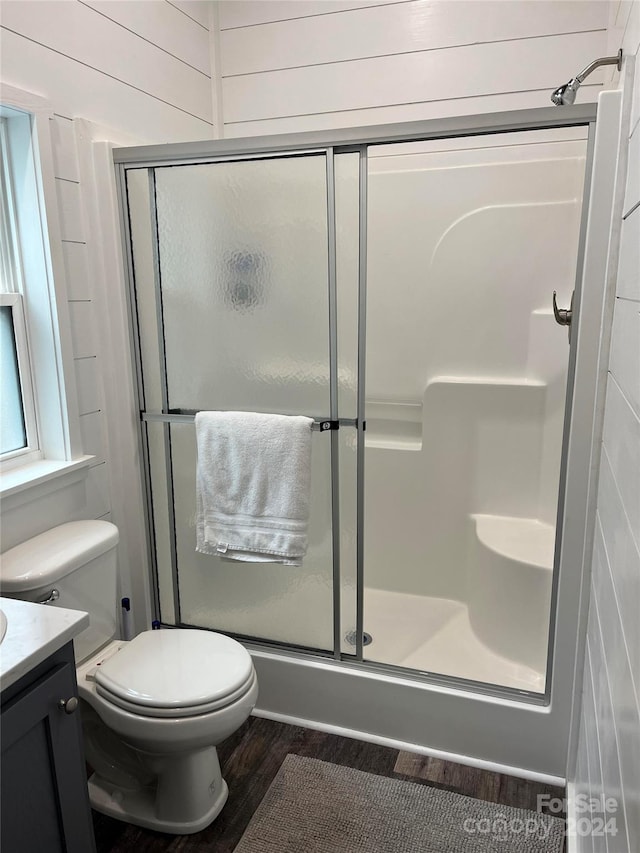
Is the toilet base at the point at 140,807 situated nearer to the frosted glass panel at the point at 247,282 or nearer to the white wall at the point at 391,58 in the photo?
the frosted glass panel at the point at 247,282

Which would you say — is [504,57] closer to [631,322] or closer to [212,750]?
[631,322]

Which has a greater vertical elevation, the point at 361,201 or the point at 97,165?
the point at 97,165

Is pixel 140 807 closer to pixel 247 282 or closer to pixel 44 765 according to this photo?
pixel 44 765

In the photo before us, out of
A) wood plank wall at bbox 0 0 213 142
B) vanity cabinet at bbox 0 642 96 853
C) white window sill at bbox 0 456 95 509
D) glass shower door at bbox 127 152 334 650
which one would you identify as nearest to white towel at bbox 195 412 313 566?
glass shower door at bbox 127 152 334 650

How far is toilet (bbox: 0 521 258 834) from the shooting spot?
4.88 feet

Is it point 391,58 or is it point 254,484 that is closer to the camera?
point 254,484

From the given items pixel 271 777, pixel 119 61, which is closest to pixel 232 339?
pixel 119 61

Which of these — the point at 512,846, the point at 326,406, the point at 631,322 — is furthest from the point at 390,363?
the point at 512,846

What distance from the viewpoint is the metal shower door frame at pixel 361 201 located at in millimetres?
1558

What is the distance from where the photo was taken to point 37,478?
1.67 metres

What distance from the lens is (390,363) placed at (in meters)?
2.59

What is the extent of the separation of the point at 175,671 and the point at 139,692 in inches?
4.1

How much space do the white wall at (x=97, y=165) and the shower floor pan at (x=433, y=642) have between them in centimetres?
90

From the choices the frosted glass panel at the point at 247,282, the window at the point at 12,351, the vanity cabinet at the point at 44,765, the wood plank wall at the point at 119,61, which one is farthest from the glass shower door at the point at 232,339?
the vanity cabinet at the point at 44,765
